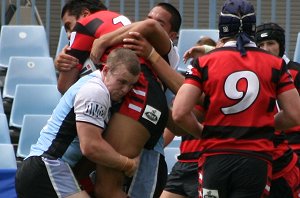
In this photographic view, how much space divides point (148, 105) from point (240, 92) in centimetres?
52

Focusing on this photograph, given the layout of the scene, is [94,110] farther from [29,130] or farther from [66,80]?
[29,130]

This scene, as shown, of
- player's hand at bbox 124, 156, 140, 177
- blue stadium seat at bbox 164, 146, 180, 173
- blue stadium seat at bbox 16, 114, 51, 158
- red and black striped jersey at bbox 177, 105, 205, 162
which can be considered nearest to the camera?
player's hand at bbox 124, 156, 140, 177

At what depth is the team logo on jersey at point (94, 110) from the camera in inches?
209

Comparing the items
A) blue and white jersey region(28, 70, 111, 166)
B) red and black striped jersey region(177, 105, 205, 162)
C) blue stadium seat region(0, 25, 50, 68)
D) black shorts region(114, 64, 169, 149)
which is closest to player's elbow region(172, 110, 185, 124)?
black shorts region(114, 64, 169, 149)

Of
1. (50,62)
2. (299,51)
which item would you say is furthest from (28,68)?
(299,51)

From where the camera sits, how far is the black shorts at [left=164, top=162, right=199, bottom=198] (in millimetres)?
7293

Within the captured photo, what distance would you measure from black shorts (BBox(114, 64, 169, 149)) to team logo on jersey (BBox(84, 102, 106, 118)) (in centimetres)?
17

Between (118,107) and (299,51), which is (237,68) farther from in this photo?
(299,51)

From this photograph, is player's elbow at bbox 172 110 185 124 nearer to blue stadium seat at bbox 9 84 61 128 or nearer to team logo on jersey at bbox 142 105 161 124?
team logo on jersey at bbox 142 105 161 124

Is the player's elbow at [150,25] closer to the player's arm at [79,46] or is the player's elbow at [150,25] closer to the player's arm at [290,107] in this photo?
the player's arm at [79,46]

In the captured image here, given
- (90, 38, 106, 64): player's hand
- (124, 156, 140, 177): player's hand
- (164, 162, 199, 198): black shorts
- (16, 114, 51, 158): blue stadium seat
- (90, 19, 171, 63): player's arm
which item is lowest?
(16, 114, 51, 158): blue stadium seat

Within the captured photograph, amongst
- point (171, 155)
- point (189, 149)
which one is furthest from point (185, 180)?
point (171, 155)

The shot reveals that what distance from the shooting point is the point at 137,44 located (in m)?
5.60

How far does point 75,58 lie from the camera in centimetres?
582
